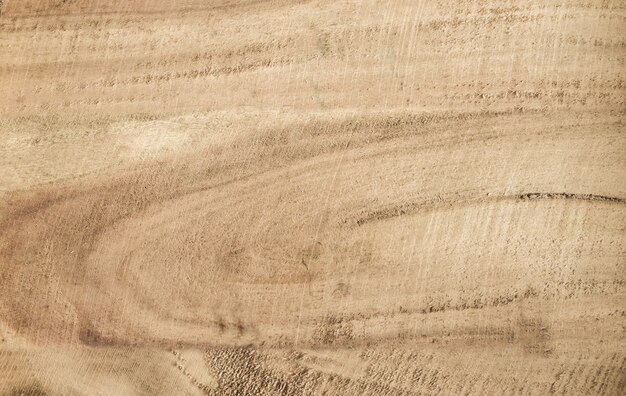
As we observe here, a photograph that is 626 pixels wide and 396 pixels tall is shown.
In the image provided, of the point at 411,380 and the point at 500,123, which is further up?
the point at 500,123

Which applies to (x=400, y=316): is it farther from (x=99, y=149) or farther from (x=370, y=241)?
(x=99, y=149)

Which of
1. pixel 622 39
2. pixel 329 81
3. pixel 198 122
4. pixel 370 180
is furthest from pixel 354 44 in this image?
pixel 622 39

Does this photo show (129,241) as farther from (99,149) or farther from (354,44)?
(354,44)

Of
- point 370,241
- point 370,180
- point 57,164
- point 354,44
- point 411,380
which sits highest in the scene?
point 354,44

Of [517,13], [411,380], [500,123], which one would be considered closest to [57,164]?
[411,380]

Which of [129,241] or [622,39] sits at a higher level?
[622,39]

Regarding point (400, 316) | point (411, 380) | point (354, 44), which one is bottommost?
point (411, 380)
